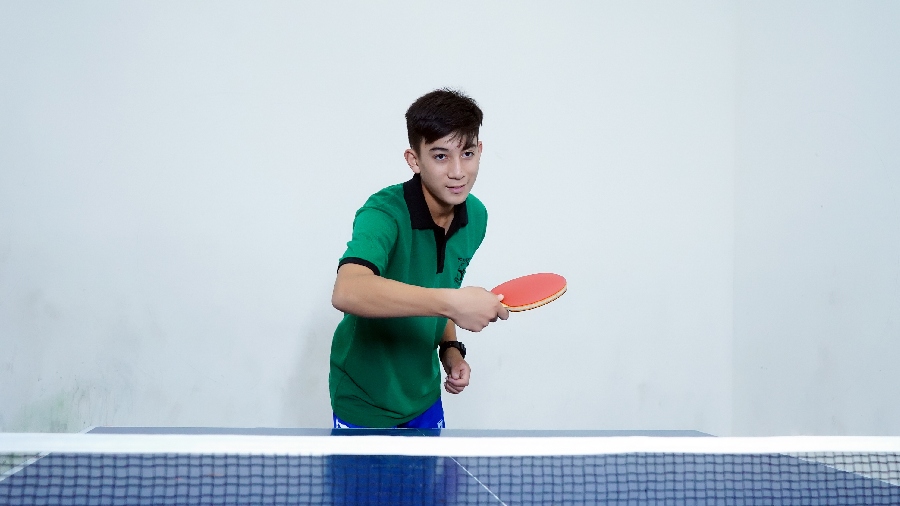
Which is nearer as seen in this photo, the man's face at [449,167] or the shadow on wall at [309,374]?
the man's face at [449,167]

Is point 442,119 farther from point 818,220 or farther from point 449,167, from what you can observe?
point 818,220

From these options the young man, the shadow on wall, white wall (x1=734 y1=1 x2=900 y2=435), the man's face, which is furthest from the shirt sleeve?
white wall (x1=734 y1=1 x2=900 y2=435)

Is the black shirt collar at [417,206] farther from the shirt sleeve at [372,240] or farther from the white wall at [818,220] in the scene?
the white wall at [818,220]

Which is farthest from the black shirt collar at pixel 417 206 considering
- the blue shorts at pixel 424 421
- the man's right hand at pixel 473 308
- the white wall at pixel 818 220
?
the white wall at pixel 818 220

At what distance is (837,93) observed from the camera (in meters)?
3.58

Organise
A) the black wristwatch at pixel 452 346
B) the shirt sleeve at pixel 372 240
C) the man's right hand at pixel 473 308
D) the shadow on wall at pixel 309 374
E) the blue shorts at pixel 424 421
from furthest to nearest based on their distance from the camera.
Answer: the shadow on wall at pixel 309 374 → the black wristwatch at pixel 452 346 → the blue shorts at pixel 424 421 → the shirt sleeve at pixel 372 240 → the man's right hand at pixel 473 308

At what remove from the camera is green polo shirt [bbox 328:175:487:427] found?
1.99m

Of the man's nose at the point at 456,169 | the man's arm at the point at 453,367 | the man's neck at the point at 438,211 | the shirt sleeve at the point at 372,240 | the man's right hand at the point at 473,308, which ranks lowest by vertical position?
the man's arm at the point at 453,367

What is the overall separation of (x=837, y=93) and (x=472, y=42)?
5.60 feet

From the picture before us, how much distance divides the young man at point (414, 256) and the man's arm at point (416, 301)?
94 millimetres

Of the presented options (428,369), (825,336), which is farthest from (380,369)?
(825,336)

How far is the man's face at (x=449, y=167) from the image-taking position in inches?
76.7

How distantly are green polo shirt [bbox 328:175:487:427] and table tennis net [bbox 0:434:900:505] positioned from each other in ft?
1.13

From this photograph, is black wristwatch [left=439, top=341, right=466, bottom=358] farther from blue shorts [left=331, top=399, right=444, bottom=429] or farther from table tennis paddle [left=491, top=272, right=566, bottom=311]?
table tennis paddle [left=491, top=272, right=566, bottom=311]
